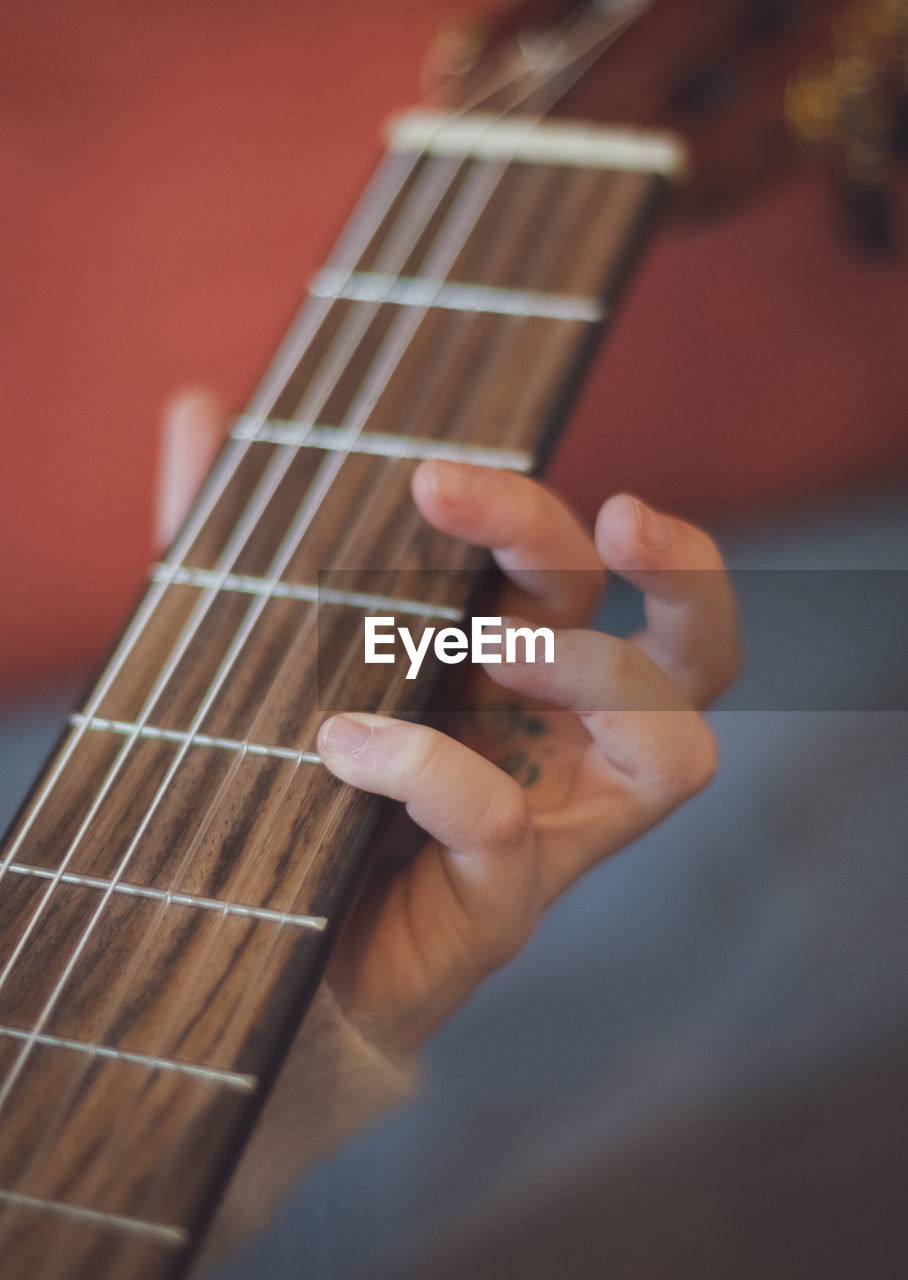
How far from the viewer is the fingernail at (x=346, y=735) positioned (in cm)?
35

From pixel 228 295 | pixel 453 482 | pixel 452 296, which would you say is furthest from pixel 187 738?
pixel 228 295

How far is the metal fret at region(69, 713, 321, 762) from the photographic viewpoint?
0.37 meters

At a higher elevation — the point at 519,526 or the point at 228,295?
the point at 228,295

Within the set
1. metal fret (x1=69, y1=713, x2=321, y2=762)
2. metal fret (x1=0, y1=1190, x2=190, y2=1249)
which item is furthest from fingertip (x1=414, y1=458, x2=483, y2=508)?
metal fret (x1=0, y1=1190, x2=190, y2=1249)

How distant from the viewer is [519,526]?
41cm

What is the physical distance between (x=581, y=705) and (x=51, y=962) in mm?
188

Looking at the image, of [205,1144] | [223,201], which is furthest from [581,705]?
[223,201]

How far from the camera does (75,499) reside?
0.76m

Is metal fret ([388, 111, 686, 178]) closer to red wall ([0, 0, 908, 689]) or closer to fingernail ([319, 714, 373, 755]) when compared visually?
red wall ([0, 0, 908, 689])

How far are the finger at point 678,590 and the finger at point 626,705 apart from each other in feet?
0.11

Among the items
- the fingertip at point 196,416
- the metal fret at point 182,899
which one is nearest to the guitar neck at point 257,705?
the metal fret at point 182,899

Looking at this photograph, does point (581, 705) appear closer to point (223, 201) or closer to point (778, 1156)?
point (778, 1156)

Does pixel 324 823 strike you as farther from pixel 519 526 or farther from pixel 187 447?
pixel 187 447
